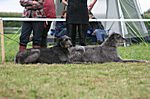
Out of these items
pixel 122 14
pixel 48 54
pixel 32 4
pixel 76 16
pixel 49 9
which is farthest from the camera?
pixel 122 14

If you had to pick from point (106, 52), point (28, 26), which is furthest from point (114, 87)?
point (28, 26)

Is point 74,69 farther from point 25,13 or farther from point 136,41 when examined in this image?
point 136,41

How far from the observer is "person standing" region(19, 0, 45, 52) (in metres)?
8.73

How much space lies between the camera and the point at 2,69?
7.36 meters

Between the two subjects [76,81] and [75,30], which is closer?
[76,81]

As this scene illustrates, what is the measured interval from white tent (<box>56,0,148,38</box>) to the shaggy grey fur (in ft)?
18.2

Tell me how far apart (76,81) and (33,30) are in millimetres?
3088

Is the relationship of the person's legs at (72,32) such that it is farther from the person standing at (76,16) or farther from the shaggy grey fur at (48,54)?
the shaggy grey fur at (48,54)

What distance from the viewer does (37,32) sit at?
878cm

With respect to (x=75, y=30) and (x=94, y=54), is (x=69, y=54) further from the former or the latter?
(x=75, y=30)

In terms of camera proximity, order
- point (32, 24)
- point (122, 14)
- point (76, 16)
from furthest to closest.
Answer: point (122, 14)
point (76, 16)
point (32, 24)

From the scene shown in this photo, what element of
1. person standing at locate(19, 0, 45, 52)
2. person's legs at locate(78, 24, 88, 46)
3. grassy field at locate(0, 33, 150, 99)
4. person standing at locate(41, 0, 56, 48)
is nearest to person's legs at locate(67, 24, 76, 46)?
person's legs at locate(78, 24, 88, 46)

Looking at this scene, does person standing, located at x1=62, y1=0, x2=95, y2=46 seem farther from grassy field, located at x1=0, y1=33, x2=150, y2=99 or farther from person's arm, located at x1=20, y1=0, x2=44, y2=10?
grassy field, located at x1=0, y1=33, x2=150, y2=99

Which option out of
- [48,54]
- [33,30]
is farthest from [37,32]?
[48,54]
